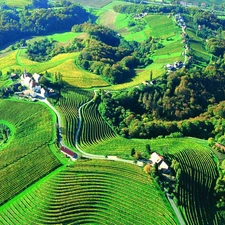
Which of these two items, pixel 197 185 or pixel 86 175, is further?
pixel 197 185

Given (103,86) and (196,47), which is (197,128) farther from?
(196,47)

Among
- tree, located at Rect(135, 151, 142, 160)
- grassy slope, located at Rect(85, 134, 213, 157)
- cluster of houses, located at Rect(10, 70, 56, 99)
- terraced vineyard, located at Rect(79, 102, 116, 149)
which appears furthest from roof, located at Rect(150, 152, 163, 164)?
cluster of houses, located at Rect(10, 70, 56, 99)

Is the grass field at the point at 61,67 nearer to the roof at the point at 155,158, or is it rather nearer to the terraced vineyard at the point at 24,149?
the terraced vineyard at the point at 24,149

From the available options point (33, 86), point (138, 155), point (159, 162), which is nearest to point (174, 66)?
point (33, 86)

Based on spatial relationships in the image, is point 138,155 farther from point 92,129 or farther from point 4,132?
point 4,132

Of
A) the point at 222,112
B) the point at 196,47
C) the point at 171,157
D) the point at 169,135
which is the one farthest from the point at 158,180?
the point at 196,47

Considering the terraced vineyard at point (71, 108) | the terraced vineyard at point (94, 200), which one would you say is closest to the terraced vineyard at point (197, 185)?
the terraced vineyard at point (94, 200)

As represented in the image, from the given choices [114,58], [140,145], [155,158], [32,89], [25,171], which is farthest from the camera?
[114,58]
